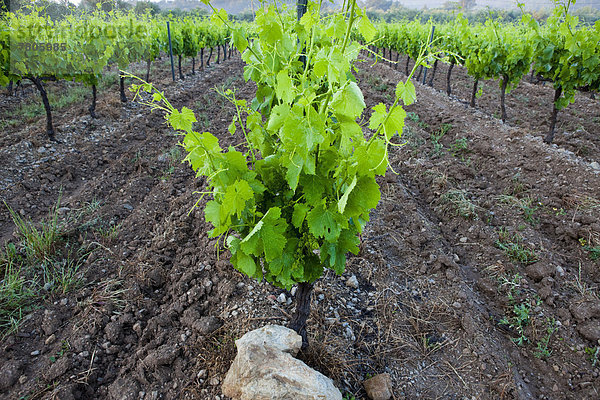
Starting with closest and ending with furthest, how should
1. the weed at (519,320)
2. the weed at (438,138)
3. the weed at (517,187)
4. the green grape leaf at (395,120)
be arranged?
1. the green grape leaf at (395,120)
2. the weed at (519,320)
3. the weed at (517,187)
4. the weed at (438,138)

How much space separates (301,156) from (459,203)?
373 centimetres

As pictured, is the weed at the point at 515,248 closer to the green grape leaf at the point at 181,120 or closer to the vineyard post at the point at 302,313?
the vineyard post at the point at 302,313

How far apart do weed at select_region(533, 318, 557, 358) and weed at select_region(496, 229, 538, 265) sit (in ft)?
2.69

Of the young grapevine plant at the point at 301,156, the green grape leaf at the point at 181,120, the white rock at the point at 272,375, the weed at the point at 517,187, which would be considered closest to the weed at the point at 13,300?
the white rock at the point at 272,375

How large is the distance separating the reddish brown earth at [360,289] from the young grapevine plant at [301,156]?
964 millimetres

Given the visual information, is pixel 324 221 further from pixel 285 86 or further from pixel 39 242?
pixel 39 242

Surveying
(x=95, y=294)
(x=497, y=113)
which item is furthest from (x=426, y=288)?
(x=497, y=113)

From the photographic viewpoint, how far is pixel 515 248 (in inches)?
152

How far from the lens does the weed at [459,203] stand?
14.8 feet

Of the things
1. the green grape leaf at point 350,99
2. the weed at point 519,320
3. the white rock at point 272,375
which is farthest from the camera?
the weed at point 519,320

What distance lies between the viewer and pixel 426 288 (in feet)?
11.2

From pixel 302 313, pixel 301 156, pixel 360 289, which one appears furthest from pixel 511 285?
pixel 301 156

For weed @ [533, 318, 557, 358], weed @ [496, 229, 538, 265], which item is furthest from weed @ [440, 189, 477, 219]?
weed @ [533, 318, 557, 358]

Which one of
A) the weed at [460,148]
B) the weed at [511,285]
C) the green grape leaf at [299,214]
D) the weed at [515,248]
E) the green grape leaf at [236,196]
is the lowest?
the weed at [511,285]
